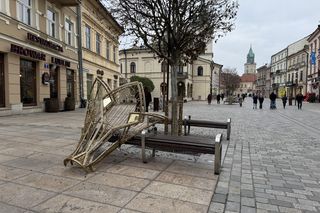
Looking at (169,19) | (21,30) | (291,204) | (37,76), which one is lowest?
(291,204)

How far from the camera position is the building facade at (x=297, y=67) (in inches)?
2257

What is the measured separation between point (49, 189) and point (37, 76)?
44.3 feet

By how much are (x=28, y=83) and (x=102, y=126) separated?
1196cm

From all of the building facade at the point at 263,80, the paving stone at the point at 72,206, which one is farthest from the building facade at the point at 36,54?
the building facade at the point at 263,80

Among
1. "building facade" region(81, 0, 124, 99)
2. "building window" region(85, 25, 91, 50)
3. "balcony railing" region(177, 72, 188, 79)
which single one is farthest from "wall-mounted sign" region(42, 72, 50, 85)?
"balcony railing" region(177, 72, 188, 79)

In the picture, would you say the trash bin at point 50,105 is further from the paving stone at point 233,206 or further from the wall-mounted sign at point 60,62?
the paving stone at point 233,206

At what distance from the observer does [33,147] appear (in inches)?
242

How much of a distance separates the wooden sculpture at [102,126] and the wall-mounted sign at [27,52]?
369 inches

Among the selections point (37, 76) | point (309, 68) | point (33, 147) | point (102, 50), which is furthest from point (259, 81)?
point (33, 147)

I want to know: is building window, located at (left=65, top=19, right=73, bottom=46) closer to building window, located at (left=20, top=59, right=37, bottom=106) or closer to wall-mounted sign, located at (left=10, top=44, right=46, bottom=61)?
wall-mounted sign, located at (left=10, top=44, right=46, bottom=61)

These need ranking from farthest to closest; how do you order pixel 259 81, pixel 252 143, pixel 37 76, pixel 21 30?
pixel 259 81
pixel 37 76
pixel 21 30
pixel 252 143

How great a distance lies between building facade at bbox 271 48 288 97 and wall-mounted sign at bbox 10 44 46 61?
2676 inches

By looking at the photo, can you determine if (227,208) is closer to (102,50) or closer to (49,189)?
(49,189)

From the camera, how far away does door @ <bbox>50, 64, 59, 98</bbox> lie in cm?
1728
